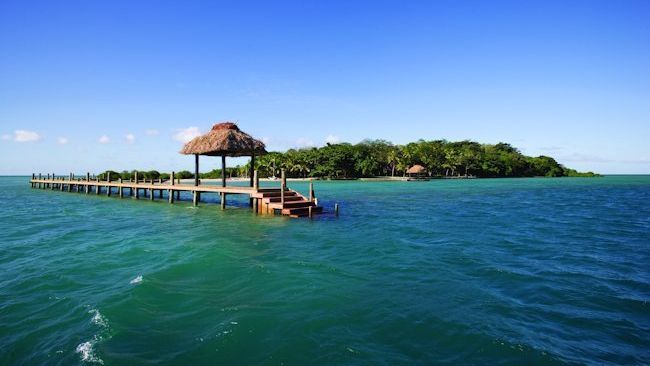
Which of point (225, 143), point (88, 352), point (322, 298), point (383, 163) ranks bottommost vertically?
point (88, 352)

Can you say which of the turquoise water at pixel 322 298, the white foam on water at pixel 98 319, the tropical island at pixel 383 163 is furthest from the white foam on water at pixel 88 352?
the tropical island at pixel 383 163

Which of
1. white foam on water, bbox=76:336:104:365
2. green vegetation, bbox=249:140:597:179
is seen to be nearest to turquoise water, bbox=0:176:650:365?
white foam on water, bbox=76:336:104:365

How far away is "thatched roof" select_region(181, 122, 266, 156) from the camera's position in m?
22.4

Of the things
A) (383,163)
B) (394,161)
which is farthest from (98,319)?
(383,163)

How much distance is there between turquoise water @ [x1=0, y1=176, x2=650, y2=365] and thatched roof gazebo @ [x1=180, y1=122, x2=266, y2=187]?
8.52 meters

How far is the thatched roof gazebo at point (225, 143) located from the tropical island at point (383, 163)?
40176 millimetres

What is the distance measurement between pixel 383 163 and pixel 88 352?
8600cm

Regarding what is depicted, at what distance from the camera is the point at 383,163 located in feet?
293

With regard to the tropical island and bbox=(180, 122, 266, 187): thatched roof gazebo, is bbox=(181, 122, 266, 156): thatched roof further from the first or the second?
the tropical island

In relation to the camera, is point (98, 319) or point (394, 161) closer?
point (98, 319)

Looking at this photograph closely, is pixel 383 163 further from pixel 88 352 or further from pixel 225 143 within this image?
pixel 88 352

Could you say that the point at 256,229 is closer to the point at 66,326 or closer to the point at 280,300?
the point at 280,300

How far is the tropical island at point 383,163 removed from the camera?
258ft

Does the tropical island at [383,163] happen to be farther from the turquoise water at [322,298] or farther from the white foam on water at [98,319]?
the white foam on water at [98,319]
